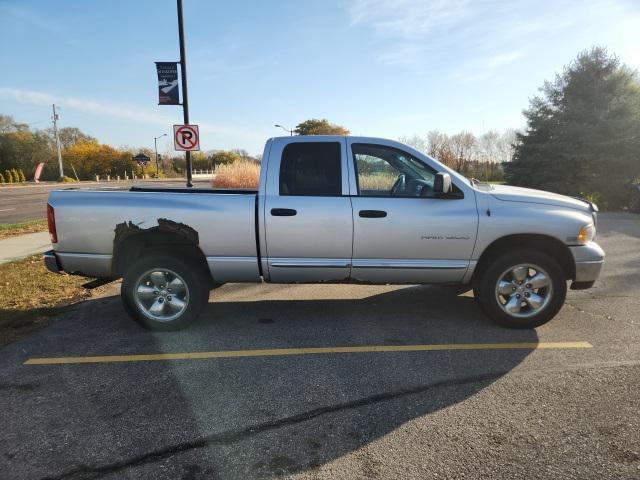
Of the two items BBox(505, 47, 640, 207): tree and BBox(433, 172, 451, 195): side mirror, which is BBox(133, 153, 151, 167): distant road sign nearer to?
BBox(505, 47, 640, 207): tree

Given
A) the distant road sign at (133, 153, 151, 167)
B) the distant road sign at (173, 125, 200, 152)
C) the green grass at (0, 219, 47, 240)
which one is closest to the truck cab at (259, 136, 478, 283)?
the distant road sign at (173, 125, 200, 152)

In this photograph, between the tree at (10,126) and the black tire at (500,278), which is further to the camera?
the tree at (10,126)

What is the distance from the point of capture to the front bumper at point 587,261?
429cm

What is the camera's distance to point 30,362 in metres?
3.77

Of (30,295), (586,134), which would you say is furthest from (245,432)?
(586,134)

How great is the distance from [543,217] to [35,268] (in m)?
7.51

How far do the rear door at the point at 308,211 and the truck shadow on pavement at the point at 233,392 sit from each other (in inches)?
27.9

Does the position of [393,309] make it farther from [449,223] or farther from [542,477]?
[542,477]

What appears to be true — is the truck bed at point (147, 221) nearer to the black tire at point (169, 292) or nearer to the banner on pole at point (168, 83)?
the black tire at point (169, 292)

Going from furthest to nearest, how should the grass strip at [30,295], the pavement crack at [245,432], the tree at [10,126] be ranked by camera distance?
the tree at [10,126] → the grass strip at [30,295] → the pavement crack at [245,432]

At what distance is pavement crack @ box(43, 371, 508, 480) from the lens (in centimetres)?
237

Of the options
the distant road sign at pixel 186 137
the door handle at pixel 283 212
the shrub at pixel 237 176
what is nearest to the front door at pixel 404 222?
the door handle at pixel 283 212

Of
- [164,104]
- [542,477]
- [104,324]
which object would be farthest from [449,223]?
[164,104]

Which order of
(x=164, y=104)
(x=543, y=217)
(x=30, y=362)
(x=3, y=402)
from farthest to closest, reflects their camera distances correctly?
(x=164, y=104), (x=543, y=217), (x=30, y=362), (x=3, y=402)
